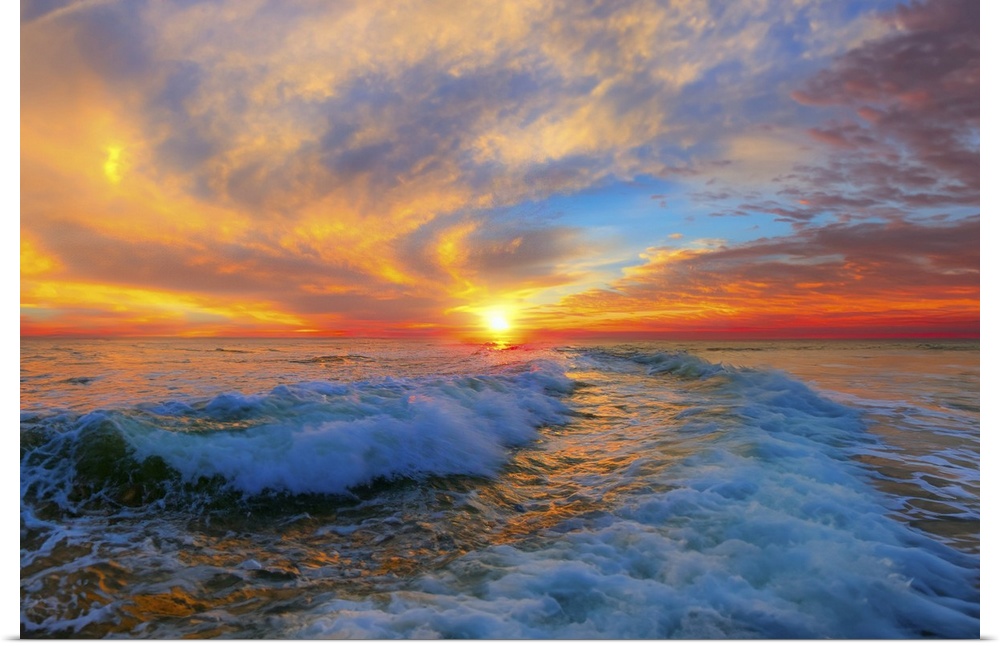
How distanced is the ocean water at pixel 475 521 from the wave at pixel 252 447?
3 centimetres

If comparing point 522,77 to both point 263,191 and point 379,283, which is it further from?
point 379,283

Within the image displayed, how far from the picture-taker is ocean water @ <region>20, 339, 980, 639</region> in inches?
100.0

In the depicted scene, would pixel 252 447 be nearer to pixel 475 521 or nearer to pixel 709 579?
pixel 475 521

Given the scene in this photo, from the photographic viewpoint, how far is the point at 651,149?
7.16 metres

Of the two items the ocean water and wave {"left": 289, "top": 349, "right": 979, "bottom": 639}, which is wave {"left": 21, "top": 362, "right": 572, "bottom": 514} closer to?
the ocean water

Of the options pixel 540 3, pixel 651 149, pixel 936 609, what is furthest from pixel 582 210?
pixel 936 609

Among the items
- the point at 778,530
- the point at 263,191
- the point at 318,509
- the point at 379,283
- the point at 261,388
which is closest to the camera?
the point at 778,530

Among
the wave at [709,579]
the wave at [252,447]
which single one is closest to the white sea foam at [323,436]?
the wave at [252,447]

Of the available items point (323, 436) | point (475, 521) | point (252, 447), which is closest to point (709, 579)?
point (475, 521)

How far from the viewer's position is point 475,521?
3.94 m

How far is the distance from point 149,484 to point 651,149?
7.96 metres

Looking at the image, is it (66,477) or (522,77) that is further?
(522,77)

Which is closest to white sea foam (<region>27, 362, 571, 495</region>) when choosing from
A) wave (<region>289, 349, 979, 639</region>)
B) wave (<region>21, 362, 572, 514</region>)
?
wave (<region>21, 362, 572, 514</region>)

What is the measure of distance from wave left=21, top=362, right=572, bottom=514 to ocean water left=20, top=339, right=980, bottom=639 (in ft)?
0.10
